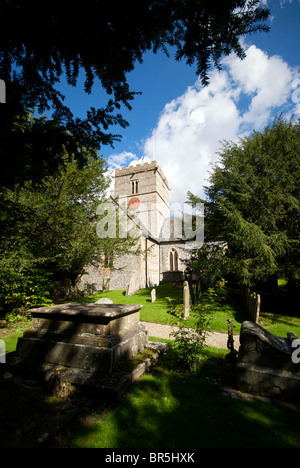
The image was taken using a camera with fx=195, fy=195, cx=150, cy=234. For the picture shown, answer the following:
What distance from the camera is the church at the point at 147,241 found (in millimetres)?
17155

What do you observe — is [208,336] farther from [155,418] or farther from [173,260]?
[173,260]

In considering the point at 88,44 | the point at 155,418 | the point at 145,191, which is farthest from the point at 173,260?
the point at 88,44

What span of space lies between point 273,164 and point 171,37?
1034cm

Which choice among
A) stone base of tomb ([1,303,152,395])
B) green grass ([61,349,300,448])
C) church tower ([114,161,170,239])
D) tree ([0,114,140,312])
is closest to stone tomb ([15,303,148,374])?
stone base of tomb ([1,303,152,395])

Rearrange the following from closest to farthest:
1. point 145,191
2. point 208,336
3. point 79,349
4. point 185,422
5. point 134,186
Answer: point 185,422 → point 79,349 → point 208,336 → point 145,191 → point 134,186

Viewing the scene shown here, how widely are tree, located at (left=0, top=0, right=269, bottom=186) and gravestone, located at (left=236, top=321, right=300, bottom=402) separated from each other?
12.9ft

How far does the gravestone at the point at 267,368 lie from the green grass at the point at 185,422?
27 centimetres

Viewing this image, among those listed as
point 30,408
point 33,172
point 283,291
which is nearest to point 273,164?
point 283,291

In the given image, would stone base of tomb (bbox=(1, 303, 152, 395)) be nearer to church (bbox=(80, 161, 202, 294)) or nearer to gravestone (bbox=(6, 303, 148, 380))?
gravestone (bbox=(6, 303, 148, 380))

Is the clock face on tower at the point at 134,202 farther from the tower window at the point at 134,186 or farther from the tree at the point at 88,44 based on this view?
the tree at the point at 88,44

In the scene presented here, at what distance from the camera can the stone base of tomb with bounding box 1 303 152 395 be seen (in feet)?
10.4

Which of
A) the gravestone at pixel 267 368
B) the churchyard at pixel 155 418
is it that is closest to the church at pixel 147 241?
the gravestone at pixel 267 368

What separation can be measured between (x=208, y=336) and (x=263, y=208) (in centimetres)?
684

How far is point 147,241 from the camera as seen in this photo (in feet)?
68.9
